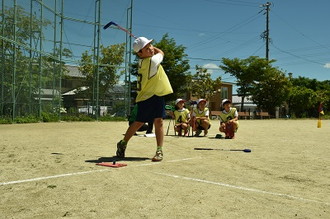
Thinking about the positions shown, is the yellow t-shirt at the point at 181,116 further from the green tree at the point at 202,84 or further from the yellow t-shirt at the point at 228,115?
the green tree at the point at 202,84

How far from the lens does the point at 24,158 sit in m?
4.93

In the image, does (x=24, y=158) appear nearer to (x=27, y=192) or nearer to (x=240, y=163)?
(x=27, y=192)

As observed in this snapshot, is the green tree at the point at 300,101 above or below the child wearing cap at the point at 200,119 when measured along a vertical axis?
above

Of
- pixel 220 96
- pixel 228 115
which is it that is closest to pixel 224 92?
pixel 220 96

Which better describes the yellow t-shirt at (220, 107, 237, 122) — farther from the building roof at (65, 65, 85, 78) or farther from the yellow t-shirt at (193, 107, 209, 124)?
the building roof at (65, 65, 85, 78)

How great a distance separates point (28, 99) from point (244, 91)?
27.9 m

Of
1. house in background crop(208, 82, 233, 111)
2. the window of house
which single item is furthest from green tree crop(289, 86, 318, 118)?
the window of house

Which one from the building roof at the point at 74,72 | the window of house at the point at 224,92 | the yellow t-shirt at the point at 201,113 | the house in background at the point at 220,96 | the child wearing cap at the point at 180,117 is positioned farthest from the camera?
the window of house at the point at 224,92

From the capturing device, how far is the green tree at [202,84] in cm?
3859

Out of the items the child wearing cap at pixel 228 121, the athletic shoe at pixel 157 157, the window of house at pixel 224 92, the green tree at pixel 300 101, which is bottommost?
the athletic shoe at pixel 157 157

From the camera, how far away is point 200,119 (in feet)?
→ 34.0

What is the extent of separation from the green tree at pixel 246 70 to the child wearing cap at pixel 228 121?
29465 mm

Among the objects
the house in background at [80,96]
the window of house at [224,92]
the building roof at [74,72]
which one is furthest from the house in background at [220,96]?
the building roof at [74,72]

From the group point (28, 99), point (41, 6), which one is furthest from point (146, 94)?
point (41, 6)
